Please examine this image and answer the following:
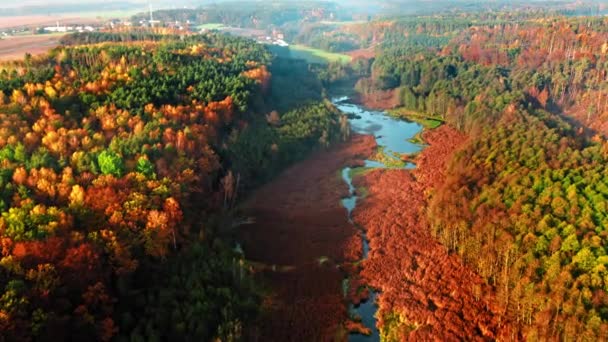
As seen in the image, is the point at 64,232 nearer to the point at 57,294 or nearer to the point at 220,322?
the point at 57,294

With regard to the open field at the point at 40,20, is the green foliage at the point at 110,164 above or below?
below

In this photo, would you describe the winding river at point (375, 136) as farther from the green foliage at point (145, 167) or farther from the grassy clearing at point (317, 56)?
the grassy clearing at point (317, 56)

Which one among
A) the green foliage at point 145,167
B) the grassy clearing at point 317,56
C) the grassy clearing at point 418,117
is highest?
the grassy clearing at point 317,56

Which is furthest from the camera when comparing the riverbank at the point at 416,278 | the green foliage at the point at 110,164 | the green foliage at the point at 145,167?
the green foliage at the point at 145,167

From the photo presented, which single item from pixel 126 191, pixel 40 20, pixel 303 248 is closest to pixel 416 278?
pixel 303 248

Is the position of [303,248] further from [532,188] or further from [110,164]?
[532,188]

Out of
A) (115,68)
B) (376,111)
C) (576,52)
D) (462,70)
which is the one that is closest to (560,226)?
(115,68)

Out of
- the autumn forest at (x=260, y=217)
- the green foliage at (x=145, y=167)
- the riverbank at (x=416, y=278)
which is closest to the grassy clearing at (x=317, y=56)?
the autumn forest at (x=260, y=217)
